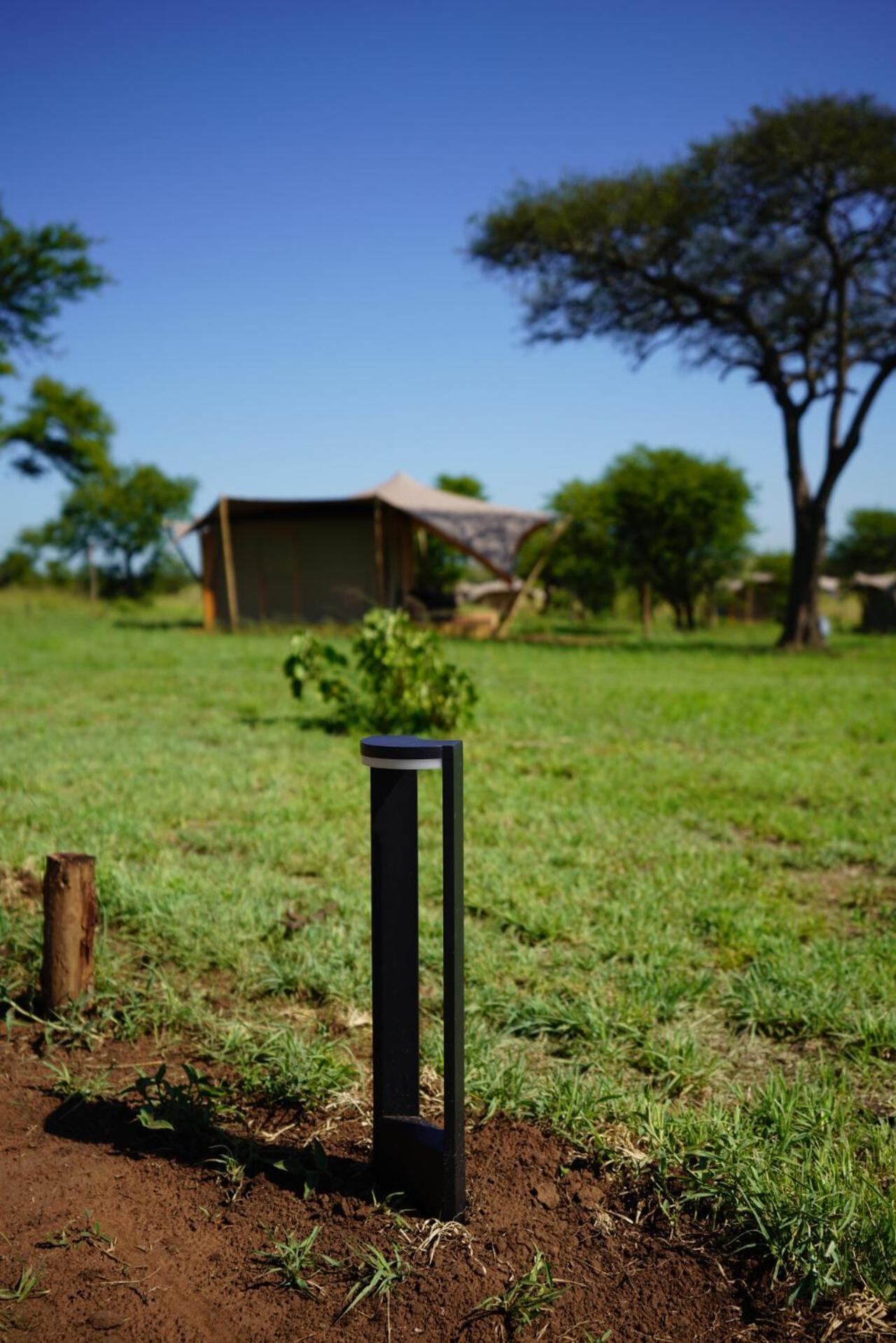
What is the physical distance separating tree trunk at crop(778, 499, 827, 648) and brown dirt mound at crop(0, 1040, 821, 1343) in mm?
17425

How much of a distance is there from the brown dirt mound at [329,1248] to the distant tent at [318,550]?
57.8ft

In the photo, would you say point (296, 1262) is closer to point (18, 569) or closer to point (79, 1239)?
point (79, 1239)

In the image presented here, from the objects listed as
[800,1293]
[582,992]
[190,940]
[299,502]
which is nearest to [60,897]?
[190,940]

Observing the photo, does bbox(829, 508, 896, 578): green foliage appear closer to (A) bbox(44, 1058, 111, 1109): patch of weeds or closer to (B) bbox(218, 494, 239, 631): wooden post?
(B) bbox(218, 494, 239, 631): wooden post

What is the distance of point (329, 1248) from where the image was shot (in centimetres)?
176

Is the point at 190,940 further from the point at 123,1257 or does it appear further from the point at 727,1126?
the point at 727,1126

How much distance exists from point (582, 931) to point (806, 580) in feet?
54.1

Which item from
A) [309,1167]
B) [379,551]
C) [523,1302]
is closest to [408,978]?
[309,1167]

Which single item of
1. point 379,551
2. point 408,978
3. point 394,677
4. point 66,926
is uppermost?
point 379,551

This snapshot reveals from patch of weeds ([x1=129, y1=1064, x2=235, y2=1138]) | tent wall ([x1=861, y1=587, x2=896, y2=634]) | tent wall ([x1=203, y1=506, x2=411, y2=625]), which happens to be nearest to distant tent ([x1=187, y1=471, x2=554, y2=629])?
tent wall ([x1=203, y1=506, x2=411, y2=625])

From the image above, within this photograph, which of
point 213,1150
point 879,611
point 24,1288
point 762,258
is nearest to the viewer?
point 24,1288

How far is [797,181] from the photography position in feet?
53.8

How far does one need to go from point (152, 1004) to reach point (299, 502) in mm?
17089

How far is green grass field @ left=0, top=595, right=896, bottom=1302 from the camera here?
210 cm
